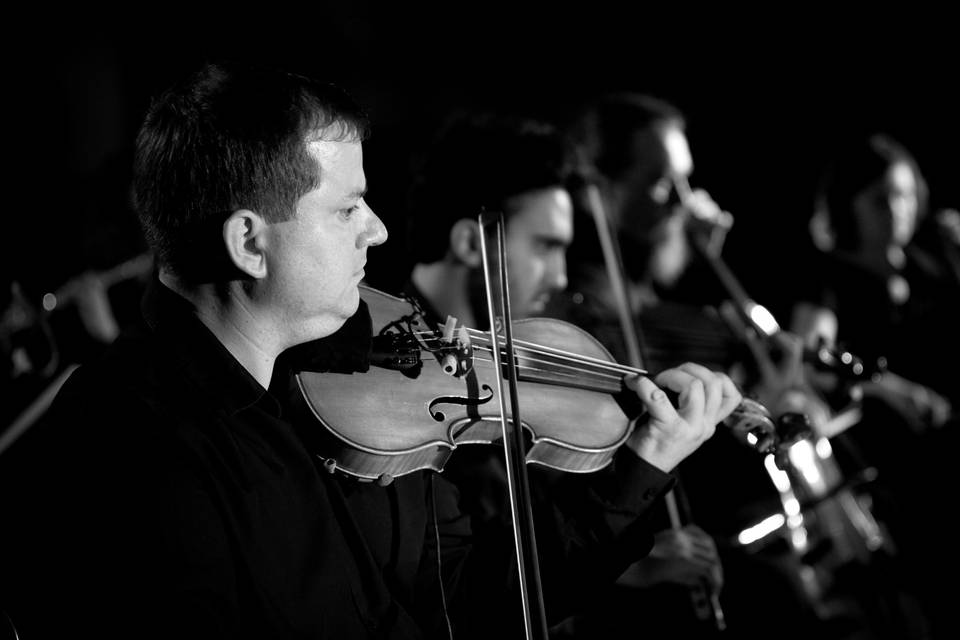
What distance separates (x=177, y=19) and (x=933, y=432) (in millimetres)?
3540

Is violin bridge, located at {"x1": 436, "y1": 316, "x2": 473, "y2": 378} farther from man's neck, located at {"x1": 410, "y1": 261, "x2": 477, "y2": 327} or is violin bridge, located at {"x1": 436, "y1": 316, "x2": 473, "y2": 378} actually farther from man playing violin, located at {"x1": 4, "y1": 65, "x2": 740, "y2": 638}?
man's neck, located at {"x1": 410, "y1": 261, "x2": 477, "y2": 327}

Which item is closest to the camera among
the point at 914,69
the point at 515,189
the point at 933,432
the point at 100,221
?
the point at 515,189

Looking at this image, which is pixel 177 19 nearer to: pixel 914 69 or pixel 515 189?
pixel 515 189

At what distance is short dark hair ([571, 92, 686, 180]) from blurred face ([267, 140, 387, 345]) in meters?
1.79

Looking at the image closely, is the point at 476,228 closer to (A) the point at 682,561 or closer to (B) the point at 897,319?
(A) the point at 682,561

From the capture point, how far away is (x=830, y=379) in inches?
104

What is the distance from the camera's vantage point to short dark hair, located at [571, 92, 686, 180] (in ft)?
10.1

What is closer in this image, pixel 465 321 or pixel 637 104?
pixel 465 321

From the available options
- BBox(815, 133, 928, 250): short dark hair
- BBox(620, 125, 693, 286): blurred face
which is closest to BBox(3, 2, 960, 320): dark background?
BBox(815, 133, 928, 250): short dark hair

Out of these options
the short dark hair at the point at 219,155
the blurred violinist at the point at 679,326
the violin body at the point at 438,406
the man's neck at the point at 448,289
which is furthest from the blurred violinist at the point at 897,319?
the short dark hair at the point at 219,155

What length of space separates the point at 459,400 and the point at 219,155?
56 cm

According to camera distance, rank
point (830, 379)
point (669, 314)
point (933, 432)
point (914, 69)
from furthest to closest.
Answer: point (914, 69), point (933, 432), point (669, 314), point (830, 379)

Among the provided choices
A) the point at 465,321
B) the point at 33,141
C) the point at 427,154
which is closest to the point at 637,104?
the point at 427,154

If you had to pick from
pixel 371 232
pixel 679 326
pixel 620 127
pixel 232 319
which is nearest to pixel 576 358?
pixel 371 232
